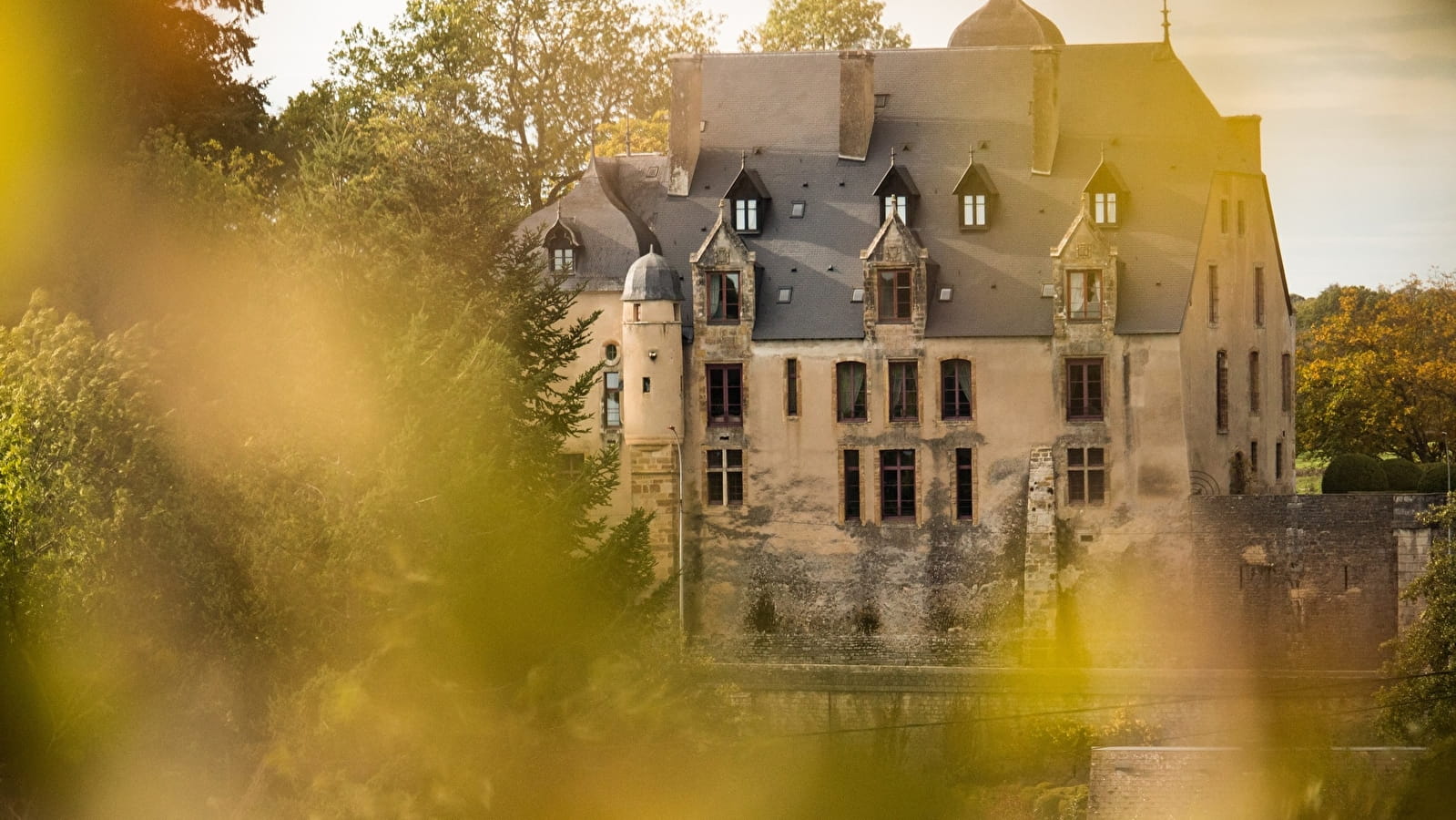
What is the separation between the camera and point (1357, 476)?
54969 millimetres

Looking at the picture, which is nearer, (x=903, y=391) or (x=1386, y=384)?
(x=903, y=391)

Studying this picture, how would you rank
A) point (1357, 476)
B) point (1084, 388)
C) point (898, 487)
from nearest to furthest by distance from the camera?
point (1084, 388), point (898, 487), point (1357, 476)

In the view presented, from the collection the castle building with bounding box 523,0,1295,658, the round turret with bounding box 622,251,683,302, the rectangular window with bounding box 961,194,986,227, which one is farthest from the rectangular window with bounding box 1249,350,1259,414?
the round turret with bounding box 622,251,683,302

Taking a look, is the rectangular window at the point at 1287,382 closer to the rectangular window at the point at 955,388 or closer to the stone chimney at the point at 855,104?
the rectangular window at the point at 955,388

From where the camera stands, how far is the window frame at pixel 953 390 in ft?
173

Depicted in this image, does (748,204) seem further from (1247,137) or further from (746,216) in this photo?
(1247,137)

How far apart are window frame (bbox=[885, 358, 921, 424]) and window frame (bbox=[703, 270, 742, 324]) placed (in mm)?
3493

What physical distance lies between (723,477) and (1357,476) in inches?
555

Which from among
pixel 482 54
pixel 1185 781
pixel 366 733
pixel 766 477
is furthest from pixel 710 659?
pixel 482 54

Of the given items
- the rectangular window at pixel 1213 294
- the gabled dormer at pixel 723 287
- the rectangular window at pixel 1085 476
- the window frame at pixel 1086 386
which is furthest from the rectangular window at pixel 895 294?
the rectangular window at pixel 1213 294

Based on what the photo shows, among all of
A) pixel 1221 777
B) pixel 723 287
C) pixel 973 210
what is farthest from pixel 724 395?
pixel 1221 777

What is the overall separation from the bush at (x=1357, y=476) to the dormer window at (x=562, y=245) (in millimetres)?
17555

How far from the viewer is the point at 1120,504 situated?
5188 centimetres

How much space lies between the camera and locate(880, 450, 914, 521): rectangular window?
5288 cm
